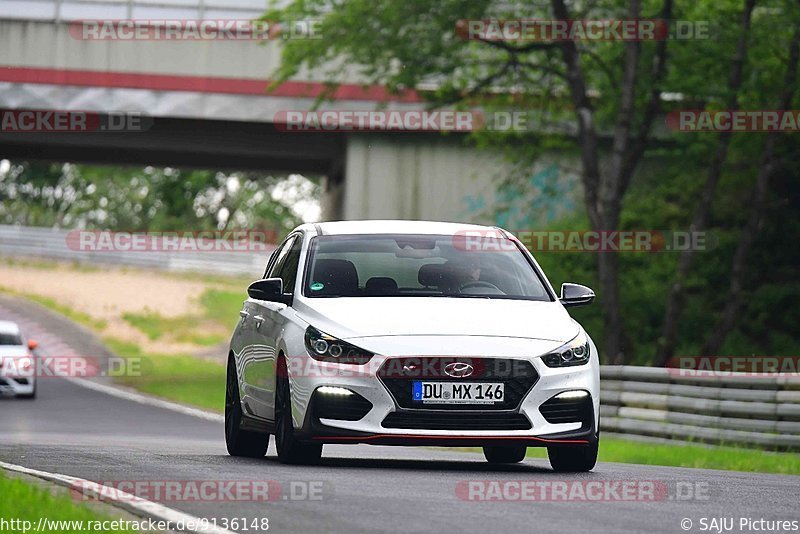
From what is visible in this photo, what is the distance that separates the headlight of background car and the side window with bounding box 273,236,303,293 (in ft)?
3.72

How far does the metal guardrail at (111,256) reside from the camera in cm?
6619

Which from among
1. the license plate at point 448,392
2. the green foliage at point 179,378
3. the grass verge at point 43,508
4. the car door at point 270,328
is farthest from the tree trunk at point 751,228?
the grass verge at point 43,508

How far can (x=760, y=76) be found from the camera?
32.0m

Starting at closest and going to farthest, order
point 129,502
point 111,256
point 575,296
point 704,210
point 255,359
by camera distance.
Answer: point 129,502 → point 575,296 → point 255,359 → point 704,210 → point 111,256

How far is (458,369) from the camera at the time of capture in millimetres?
11273

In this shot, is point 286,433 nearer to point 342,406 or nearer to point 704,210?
point 342,406

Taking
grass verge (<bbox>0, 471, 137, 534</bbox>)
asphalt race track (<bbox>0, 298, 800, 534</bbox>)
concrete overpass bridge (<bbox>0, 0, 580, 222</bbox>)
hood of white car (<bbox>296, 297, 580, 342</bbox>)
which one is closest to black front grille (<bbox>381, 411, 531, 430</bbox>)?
asphalt race track (<bbox>0, 298, 800, 534</bbox>)

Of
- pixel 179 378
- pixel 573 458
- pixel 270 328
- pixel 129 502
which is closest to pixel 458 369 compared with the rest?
pixel 573 458

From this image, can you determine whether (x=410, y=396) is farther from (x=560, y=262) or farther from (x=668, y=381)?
(x=560, y=262)

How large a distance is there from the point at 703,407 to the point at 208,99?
17.6 metres

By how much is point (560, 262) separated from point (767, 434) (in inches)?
635

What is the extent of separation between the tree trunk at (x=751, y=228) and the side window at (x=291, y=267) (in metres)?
18.4

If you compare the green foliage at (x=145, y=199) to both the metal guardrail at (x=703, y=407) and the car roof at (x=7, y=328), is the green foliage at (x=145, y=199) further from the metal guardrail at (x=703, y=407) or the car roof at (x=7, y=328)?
the metal guardrail at (x=703, y=407)

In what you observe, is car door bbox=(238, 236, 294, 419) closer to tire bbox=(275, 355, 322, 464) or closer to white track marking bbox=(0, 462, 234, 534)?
tire bbox=(275, 355, 322, 464)
